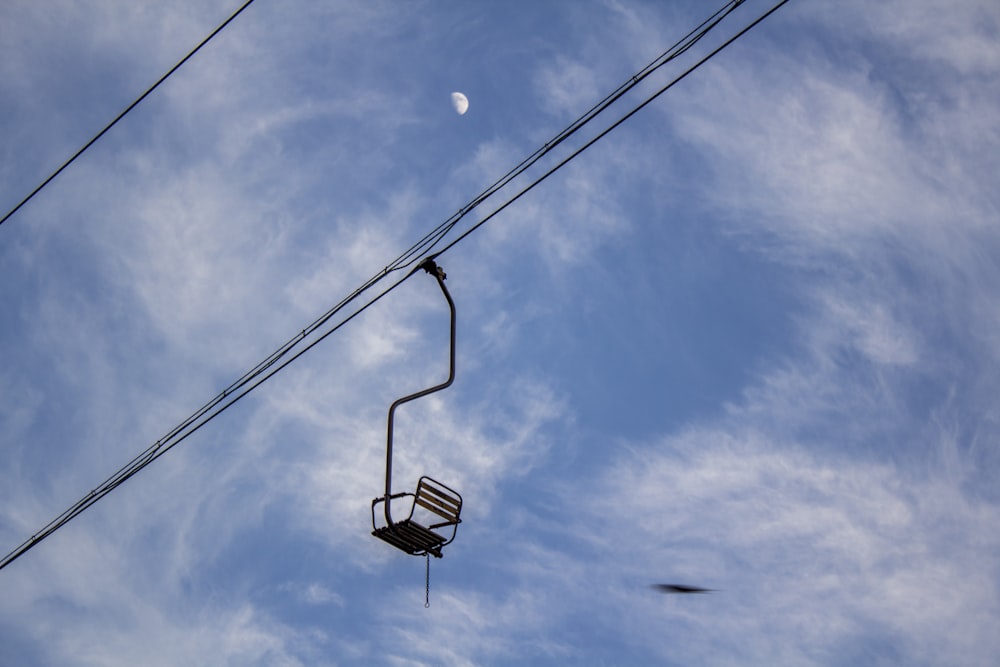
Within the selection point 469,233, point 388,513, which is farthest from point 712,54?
point 388,513

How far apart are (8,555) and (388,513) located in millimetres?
4927

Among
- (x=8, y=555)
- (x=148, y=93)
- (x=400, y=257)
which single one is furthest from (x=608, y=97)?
(x=8, y=555)

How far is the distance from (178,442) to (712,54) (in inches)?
260

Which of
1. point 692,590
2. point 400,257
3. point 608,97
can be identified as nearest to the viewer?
point 608,97

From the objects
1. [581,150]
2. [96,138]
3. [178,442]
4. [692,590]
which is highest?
[96,138]

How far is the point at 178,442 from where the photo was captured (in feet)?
38.5

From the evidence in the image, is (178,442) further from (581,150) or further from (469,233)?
(581,150)

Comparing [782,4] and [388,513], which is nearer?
[782,4]

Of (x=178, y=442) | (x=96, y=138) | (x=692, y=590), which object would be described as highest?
(x=96, y=138)

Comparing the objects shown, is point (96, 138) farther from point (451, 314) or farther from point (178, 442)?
point (451, 314)

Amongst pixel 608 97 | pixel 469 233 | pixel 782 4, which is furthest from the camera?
pixel 469 233

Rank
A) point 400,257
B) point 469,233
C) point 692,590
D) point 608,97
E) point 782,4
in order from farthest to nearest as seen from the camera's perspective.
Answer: point 692,590, point 400,257, point 469,233, point 608,97, point 782,4

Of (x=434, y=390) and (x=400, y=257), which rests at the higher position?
(x=400, y=257)

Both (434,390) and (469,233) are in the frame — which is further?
(434,390)
